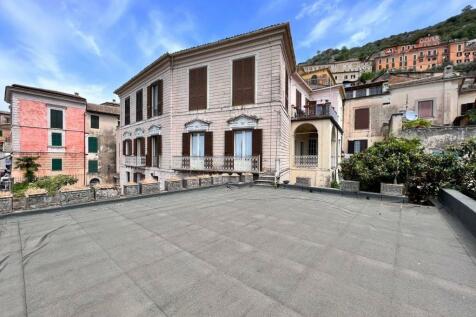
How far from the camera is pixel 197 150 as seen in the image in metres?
11.6

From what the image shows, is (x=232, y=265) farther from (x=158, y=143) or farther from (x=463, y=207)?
(x=158, y=143)

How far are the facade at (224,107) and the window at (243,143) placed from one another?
5 centimetres

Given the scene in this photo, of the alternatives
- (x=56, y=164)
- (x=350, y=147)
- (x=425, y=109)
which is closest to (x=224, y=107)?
(x=350, y=147)

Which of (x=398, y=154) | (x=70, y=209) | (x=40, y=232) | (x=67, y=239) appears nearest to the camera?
(x=67, y=239)

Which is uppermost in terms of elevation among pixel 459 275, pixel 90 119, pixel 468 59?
pixel 468 59

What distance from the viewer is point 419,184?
6289 millimetres

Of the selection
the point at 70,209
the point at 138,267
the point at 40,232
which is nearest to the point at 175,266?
the point at 138,267

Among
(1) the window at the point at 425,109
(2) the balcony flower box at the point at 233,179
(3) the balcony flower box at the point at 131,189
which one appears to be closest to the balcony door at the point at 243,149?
(2) the balcony flower box at the point at 233,179

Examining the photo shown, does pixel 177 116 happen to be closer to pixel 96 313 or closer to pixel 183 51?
pixel 183 51

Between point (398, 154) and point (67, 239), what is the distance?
883cm

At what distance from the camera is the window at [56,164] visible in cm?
1901

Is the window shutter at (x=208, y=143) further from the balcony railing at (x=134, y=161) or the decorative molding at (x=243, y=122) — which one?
the balcony railing at (x=134, y=161)

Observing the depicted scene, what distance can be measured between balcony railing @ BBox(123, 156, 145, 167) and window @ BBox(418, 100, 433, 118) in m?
24.7

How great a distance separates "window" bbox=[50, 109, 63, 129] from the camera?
18.9 metres
